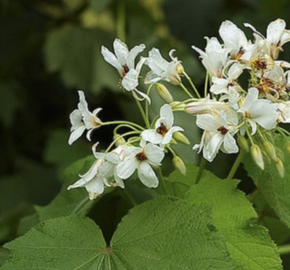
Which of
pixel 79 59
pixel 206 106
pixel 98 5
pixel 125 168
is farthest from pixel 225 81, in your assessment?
pixel 79 59

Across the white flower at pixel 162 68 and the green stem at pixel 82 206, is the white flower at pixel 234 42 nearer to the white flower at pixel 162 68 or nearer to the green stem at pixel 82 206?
the white flower at pixel 162 68

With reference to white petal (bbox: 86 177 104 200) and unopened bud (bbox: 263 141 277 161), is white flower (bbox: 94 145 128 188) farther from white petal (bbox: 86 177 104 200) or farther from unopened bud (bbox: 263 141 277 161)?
unopened bud (bbox: 263 141 277 161)

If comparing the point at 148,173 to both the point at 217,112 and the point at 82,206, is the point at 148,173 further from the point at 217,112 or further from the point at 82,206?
the point at 82,206

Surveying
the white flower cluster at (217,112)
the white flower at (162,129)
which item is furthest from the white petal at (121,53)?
the white flower at (162,129)

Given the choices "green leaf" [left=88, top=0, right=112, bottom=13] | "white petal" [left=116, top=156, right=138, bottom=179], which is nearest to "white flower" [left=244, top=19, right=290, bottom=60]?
"white petal" [left=116, top=156, right=138, bottom=179]

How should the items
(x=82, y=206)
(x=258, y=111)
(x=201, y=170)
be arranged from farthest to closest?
(x=82, y=206)
(x=201, y=170)
(x=258, y=111)

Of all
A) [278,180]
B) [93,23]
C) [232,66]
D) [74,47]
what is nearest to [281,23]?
[232,66]

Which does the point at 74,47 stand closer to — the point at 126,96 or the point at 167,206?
Result: the point at 126,96
